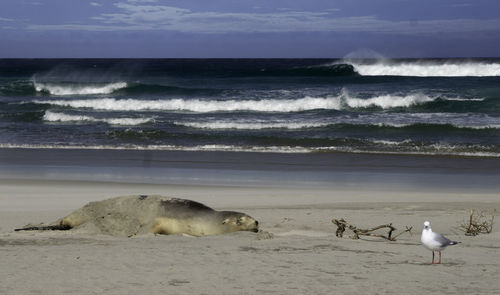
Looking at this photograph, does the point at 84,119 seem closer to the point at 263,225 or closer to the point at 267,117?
the point at 267,117

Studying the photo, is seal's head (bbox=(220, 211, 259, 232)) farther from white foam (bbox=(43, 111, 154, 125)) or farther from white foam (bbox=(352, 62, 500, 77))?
white foam (bbox=(352, 62, 500, 77))

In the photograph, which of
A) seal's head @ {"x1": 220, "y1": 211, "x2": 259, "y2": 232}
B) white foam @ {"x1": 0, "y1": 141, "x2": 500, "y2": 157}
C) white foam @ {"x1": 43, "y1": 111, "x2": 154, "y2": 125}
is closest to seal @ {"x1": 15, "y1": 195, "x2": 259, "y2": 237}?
seal's head @ {"x1": 220, "y1": 211, "x2": 259, "y2": 232}

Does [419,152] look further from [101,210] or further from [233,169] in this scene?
[101,210]

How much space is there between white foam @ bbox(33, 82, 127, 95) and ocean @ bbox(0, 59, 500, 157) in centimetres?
A: 9

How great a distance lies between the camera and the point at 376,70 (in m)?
49.4

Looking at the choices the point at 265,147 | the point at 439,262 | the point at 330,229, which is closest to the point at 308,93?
the point at 265,147

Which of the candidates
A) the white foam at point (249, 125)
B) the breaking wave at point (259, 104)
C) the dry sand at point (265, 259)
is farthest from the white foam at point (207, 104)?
the dry sand at point (265, 259)

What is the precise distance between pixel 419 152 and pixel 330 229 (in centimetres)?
975

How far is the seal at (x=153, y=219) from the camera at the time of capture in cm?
754

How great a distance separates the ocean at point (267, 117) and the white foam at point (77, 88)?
3.7 inches

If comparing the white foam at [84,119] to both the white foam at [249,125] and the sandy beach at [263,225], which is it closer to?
the white foam at [249,125]

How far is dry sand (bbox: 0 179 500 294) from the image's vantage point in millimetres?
5230

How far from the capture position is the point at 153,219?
7.60m

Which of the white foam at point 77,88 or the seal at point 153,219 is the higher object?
the white foam at point 77,88
